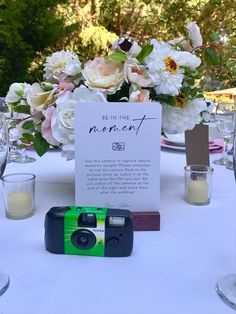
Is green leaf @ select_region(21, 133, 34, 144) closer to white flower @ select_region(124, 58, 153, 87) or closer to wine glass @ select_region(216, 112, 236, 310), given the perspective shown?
white flower @ select_region(124, 58, 153, 87)

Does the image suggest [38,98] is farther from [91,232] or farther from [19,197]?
[91,232]

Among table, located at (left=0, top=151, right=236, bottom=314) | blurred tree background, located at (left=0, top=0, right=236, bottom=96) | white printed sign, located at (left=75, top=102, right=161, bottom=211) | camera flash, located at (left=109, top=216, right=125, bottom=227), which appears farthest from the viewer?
blurred tree background, located at (left=0, top=0, right=236, bottom=96)

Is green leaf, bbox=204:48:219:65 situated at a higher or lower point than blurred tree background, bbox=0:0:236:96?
lower

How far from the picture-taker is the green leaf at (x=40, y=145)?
733 mm

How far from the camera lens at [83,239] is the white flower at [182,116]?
297 mm

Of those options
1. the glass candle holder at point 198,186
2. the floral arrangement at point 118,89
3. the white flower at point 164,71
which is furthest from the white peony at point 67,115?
the glass candle holder at point 198,186

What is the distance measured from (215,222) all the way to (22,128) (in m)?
0.38

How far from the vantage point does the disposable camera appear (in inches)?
20.6

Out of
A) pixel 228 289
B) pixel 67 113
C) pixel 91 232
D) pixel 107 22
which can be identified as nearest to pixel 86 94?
pixel 67 113

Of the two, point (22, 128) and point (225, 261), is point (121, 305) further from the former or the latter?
point (22, 128)

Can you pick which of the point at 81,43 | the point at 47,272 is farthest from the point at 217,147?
the point at 81,43

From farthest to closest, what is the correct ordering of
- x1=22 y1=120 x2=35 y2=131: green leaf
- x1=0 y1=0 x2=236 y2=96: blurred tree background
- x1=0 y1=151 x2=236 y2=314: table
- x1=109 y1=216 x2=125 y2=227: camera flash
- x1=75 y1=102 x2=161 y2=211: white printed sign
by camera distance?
x1=0 y1=0 x2=236 y2=96: blurred tree background < x1=22 y1=120 x2=35 y2=131: green leaf < x1=75 y1=102 x2=161 y2=211: white printed sign < x1=109 y1=216 x2=125 y2=227: camera flash < x1=0 y1=151 x2=236 y2=314: table

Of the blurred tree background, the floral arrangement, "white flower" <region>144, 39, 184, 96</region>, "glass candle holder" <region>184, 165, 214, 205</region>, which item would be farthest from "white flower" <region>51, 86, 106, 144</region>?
the blurred tree background

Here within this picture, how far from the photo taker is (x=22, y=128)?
763 millimetres
